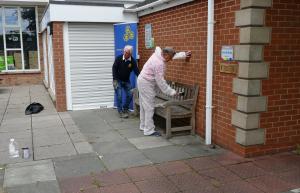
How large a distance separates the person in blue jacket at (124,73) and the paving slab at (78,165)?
117 inches

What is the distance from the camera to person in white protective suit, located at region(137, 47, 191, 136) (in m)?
6.80

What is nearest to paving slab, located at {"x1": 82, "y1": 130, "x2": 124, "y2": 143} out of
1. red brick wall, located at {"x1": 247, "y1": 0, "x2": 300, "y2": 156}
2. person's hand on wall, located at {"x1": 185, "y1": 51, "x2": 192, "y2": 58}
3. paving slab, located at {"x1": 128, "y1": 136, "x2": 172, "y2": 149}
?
paving slab, located at {"x1": 128, "y1": 136, "x2": 172, "y2": 149}

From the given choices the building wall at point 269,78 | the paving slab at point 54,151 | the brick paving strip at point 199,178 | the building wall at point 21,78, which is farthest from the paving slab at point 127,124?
the building wall at point 21,78

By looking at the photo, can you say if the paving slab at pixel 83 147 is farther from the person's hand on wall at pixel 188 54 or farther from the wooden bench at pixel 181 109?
the person's hand on wall at pixel 188 54

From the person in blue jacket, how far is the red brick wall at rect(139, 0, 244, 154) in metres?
0.80

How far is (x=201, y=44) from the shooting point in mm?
6754

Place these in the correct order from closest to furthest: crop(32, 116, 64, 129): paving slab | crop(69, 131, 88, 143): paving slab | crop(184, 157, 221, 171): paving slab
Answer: crop(184, 157, 221, 171): paving slab, crop(69, 131, 88, 143): paving slab, crop(32, 116, 64, 129): paving slab

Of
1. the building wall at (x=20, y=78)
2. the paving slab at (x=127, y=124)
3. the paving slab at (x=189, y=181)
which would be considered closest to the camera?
the paving slab at (x=189, y=181)

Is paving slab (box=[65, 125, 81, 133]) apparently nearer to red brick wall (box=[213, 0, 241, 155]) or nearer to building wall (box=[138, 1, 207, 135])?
building wall (box=[138, 1, 207, 135])

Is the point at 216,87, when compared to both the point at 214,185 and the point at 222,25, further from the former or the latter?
the point at 214,185

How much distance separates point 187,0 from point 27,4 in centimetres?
1070

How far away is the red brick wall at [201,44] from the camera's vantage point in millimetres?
5914

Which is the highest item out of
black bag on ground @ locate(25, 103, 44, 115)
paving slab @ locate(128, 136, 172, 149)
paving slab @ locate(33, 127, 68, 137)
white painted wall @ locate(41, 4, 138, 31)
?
white painted wall @ locate(41, 4, 138, 31)

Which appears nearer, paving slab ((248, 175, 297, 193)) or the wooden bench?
paving slab ((248, 175, 297, 193))
